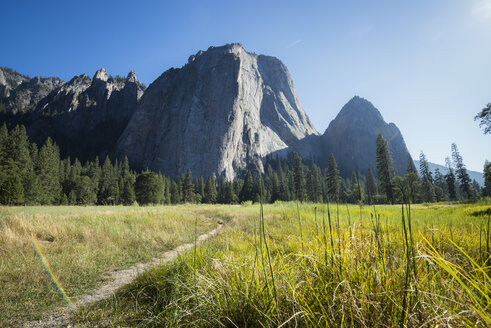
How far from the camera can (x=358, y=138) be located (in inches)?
5645

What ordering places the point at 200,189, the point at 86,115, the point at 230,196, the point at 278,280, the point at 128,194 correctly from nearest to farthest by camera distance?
the point at 278,280 < the point at 128,194 < the point at 230,196 < the point at 200,189 < the point at 86,115

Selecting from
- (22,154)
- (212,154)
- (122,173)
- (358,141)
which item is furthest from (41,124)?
(358,141)

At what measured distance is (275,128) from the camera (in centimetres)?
13700

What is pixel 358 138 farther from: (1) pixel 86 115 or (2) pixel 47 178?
(1) pixel 86 115

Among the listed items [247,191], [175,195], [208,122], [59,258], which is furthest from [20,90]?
[59,258]

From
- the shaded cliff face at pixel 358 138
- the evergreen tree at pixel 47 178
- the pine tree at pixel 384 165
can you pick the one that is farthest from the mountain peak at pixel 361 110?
the evergreen tree at pixel 47 178

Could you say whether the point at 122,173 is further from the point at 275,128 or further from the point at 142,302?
the point at 275,128

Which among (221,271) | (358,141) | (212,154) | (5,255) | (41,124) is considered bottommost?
(5,255)

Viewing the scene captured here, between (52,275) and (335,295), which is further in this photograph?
(52,275)

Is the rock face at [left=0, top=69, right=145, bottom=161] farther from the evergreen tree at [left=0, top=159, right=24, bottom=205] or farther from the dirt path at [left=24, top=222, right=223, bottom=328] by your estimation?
the dirt path at [left=24, top=222, right=223, bottom=328]

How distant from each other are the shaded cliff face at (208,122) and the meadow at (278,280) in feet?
288

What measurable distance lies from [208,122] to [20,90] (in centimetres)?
16421

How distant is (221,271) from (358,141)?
161m

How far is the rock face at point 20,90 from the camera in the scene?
476ft
